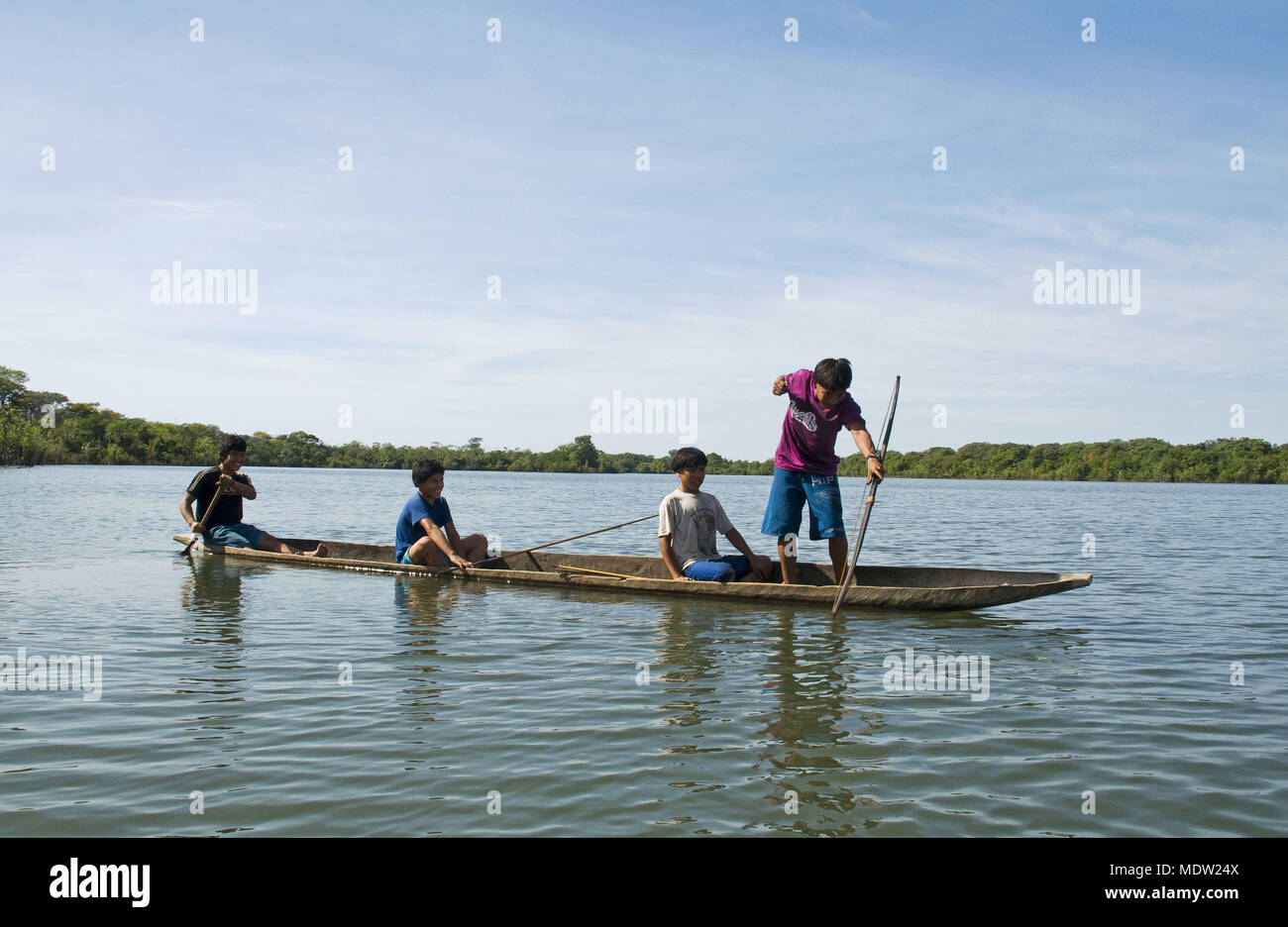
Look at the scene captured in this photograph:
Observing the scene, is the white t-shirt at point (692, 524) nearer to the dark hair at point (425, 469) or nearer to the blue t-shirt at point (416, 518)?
the dark hair at point (425, 469)

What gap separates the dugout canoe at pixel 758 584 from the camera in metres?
7.63

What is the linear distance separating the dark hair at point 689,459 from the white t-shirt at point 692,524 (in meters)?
0.27

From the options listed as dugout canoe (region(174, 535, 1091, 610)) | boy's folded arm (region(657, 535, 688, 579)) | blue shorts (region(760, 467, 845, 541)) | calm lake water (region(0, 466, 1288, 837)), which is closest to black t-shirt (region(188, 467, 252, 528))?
dugout canoe (region(174, 535, 1091, 610))

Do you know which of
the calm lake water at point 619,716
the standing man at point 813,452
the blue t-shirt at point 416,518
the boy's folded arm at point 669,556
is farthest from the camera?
the blue t-shirt at point 416,518

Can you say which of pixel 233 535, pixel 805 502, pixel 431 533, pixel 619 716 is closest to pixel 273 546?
pixel 233 535

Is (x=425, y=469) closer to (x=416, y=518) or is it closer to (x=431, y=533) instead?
(x=431, y=533)

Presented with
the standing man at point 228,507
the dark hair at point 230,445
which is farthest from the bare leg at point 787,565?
the dark hair at point 230,445

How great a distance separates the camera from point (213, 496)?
12.1 m

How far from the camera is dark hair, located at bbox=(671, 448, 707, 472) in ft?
27.6

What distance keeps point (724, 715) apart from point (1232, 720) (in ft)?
9.22

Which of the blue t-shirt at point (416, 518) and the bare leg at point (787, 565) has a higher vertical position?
the blue t-shirt at point (416, 518)
